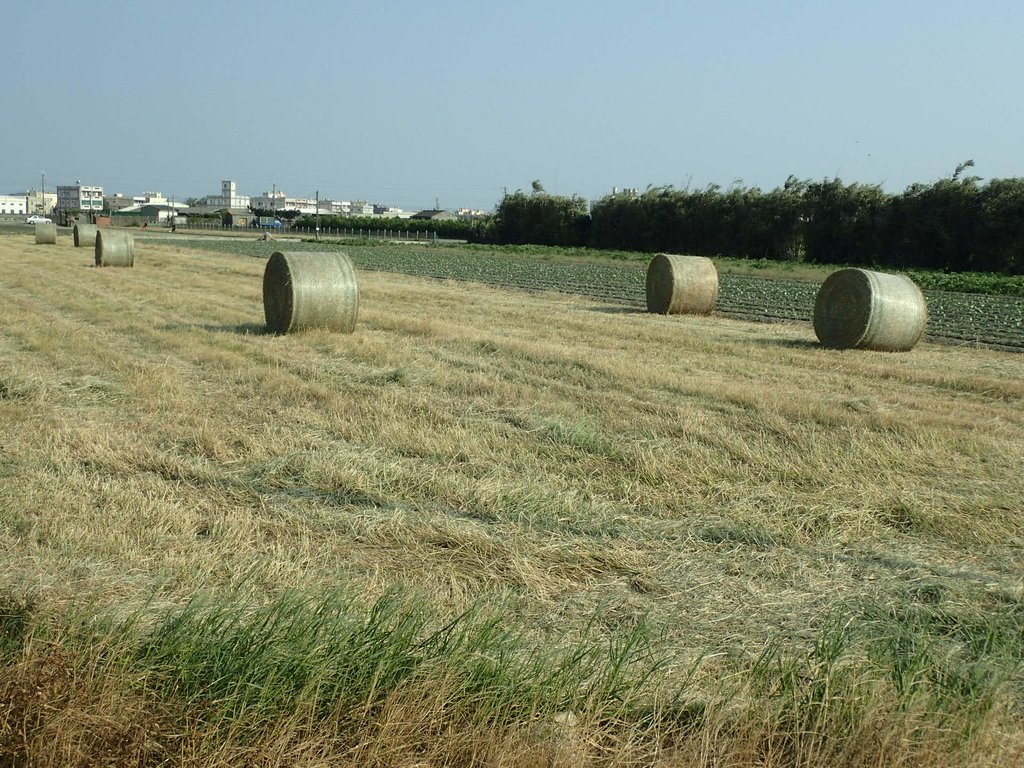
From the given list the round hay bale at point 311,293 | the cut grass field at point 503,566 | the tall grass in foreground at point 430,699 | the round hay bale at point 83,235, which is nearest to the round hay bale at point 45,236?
the round hay bale at point 83,235

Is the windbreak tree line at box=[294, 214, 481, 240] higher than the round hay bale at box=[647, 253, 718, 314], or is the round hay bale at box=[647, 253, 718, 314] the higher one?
the windbreak tree line at box=[294, 214, 481, 240]

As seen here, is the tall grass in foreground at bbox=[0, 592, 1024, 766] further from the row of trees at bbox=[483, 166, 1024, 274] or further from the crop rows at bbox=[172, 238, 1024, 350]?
the row of trees at bbox=[483, 166, 1024, 274]

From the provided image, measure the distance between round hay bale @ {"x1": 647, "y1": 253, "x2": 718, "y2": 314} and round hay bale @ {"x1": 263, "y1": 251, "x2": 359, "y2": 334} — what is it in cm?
780

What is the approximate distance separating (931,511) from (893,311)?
31.2ft

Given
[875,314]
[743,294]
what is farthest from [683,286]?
[743,294]

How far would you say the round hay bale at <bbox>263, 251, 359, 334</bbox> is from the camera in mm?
14727

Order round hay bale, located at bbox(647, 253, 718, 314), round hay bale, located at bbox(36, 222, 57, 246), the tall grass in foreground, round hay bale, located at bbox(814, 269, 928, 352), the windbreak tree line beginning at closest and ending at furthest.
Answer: the tall grass in foreground
round hay bale, located at bbox(814, 269, 928, 352)
round hay bale, located at bbox(647, 253, 718, 314)
round hay bale, located at bbox(36, 222, 57, 246)
the windbreak tree line

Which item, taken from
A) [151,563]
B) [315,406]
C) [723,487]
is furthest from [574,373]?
[151,563]

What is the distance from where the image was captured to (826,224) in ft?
168

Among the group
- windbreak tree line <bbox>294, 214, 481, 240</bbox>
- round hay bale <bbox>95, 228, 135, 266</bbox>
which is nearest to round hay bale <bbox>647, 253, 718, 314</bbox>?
round hay bale <bbox>95, 228, 135, 266</bbox>

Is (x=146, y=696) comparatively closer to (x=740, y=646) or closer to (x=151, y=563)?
(x=151, y=563)

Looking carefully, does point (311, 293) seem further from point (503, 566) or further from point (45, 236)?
point (45, 236)

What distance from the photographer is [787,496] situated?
660 cm

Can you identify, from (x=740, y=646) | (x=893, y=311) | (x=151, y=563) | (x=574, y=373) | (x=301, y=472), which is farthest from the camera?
(x=893, y=311)
